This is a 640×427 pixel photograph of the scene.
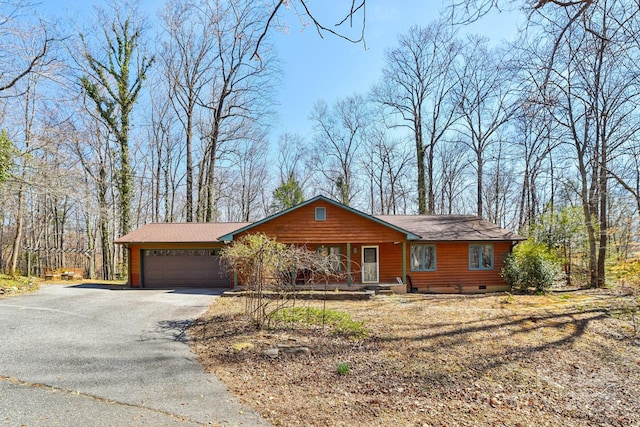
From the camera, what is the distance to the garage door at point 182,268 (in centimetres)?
1659

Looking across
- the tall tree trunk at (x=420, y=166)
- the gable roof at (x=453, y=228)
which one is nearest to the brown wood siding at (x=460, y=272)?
the gable roof at (x=453, y=228)

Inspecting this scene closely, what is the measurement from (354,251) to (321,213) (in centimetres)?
258

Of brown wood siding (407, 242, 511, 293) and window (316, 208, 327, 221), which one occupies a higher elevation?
window (316, 208, 327, 221)

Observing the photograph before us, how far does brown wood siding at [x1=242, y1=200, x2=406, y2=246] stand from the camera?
611 inches

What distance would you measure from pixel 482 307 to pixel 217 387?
9040mm

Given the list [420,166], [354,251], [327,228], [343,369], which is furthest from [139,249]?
[420,166]

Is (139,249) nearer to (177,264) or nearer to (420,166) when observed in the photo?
(177,264)

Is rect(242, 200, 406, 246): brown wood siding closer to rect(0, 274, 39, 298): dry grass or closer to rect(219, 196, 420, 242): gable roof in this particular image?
rect(219, 196, 420, 242): gable roof

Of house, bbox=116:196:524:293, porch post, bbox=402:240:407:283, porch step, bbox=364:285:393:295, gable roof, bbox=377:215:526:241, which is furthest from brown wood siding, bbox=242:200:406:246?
gable roof, bbox=377:215:526:241

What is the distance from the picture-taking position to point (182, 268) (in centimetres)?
1664

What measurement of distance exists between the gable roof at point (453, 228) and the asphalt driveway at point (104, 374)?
12.0 metres

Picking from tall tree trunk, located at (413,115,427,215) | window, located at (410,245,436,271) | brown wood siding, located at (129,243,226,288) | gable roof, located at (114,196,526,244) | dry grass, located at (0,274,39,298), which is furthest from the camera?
tall tree trunk, located at (413,115,427,215)

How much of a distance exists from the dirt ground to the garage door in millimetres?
6888

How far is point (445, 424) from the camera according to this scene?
457 cm
